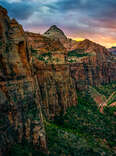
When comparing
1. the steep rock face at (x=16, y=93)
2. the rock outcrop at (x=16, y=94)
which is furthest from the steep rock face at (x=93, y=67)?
the steep rock face at (x=16, y=93)

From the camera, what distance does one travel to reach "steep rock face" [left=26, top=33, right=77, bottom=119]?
4378 centimetres

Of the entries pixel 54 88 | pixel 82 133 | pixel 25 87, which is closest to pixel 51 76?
pixel 54 88

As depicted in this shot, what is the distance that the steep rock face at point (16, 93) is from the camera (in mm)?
22986

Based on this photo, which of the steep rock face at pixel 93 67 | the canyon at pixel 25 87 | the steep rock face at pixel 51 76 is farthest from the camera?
the steep rock face at pixel 93 67

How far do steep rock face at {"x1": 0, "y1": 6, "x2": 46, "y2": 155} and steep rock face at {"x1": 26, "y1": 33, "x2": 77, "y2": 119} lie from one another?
15.0m

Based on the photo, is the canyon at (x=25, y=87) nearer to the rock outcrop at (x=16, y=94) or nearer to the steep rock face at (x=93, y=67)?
the rock outcrop at (x=16, y=94)

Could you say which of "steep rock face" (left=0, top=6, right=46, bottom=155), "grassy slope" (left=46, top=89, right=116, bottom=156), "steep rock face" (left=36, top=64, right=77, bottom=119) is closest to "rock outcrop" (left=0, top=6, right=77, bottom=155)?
"steep rock face" (left=0, top=6, right=46, bottom=155)

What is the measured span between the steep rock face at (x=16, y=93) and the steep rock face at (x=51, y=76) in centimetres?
1497

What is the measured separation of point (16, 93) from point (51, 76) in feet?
70.7

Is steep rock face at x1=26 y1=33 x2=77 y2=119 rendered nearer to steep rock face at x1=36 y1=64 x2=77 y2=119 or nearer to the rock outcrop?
steep rock face at x1=36 y1=64 x2=77 y2=119

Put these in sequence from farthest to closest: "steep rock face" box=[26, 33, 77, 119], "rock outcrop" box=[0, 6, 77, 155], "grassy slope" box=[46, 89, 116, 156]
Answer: "steep rock face" box=[26, 33, 77, 119] < "grassy slope" box=[46, 89, 116, 156] < "rock outcrop" box=[0, 6, 77, 155]

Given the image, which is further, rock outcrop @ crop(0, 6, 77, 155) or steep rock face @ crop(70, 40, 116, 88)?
steep rock face @ crop(70, 40, 116, 88)

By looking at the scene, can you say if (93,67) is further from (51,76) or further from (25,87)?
(25,87)

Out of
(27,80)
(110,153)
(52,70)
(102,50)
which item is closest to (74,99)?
(52,70)
